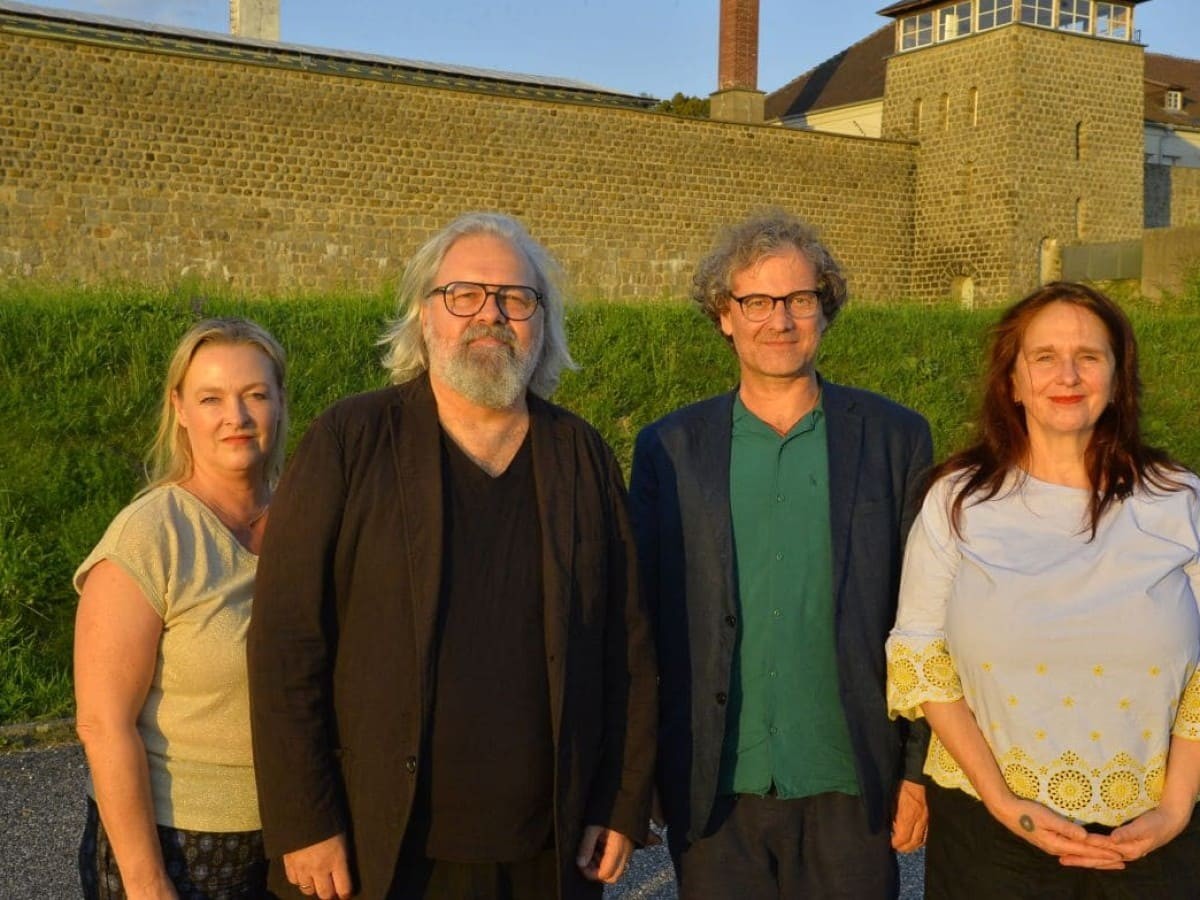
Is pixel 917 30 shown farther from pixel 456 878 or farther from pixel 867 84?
pixel 456 878

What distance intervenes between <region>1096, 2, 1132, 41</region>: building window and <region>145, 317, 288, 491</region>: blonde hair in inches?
1201

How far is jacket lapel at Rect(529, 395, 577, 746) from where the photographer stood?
278 centimetres

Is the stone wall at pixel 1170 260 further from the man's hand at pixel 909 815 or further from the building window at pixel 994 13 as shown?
the man's hand at pixel 909 815

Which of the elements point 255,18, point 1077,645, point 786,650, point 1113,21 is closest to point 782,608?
point 786,650

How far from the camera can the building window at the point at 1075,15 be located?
29859 mm

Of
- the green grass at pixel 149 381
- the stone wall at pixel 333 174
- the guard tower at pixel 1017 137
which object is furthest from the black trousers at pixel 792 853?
the guard tower at pixel 1017 137

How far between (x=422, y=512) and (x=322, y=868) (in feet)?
2.23

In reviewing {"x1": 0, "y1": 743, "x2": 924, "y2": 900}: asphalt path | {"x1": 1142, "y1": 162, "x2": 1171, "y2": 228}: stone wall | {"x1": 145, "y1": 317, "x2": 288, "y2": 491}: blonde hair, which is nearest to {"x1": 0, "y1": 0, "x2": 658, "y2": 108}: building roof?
{"x1": 1142, "y1": 162, "x2": 1171, "y2": 228}: stone wall

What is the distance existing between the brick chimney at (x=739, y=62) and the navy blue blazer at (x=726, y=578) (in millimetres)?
28869

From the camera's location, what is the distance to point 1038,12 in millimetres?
29469

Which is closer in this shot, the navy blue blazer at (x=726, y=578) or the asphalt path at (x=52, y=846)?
the navy blue blazer at (x=726, y=578)

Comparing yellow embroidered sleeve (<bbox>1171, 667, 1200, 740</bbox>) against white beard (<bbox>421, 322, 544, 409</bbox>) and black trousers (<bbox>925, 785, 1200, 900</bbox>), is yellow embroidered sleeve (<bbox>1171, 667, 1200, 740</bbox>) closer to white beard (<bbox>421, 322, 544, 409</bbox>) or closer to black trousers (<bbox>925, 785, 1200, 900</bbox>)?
black trousers (<bbox>925, 785, 1200, 900</bbox>)

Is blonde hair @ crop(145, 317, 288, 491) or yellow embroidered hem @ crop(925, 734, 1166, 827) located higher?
blonde hair @ crop(145, 317, 288, 491)

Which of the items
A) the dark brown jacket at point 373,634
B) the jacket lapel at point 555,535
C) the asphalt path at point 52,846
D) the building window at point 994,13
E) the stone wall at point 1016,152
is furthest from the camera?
the building window at point 994,13
